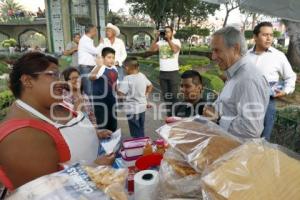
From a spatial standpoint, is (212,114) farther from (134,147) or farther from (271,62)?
(271,62)

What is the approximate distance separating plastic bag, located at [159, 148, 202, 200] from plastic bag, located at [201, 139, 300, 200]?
0.15m

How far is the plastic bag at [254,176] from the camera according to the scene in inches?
39.1

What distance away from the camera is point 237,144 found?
4.43 ft

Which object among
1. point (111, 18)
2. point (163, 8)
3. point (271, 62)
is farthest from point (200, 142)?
point (111, 18)

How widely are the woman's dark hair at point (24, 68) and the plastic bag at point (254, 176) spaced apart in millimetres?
1184

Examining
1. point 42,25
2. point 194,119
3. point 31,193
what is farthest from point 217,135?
point 42,25

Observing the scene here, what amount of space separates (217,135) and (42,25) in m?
41.5

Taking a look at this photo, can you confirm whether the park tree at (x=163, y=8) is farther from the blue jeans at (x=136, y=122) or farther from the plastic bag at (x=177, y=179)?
the plastic bag at (x=177, y=179)

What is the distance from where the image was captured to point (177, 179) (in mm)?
1297

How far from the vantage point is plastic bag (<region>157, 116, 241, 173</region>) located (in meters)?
1.28

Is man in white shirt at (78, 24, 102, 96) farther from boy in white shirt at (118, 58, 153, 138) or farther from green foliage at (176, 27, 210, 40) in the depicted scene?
green foliage at (176, 27, 210, 40)

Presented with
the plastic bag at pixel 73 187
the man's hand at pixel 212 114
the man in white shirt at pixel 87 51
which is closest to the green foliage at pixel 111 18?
the man in white shirt at pixel 87 51

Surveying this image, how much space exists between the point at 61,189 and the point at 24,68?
0.93 m

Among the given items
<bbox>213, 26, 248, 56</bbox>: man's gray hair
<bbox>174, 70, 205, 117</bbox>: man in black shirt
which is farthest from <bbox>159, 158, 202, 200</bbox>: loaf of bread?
<bbox>174, 70, 205, 117</bbox>: man in black shirt
